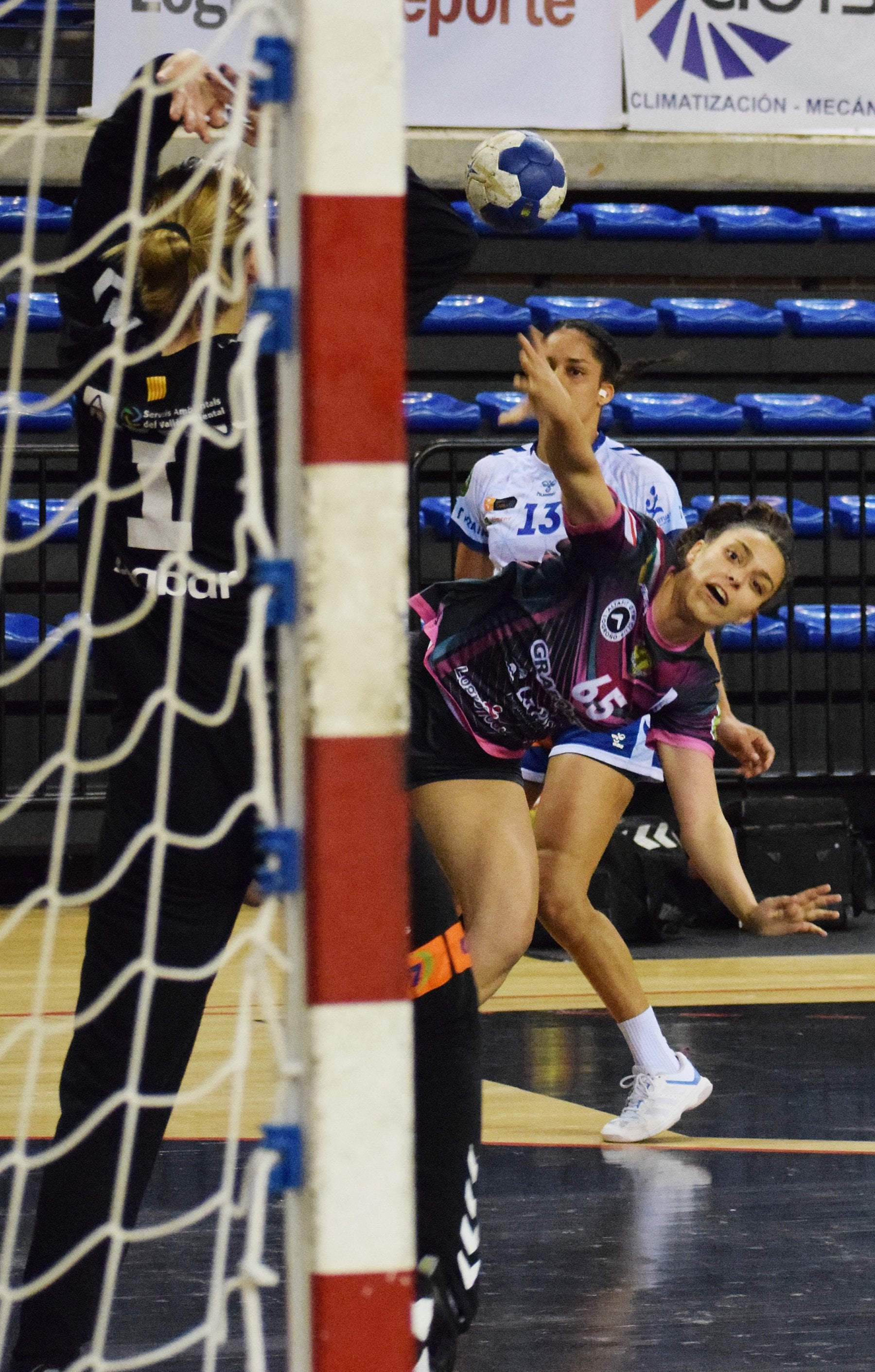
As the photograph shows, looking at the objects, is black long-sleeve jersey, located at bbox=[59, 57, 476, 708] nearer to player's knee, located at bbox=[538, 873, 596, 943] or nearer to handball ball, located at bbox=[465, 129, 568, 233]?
player's knee, located at bbox=[538, 873, 596, 943]

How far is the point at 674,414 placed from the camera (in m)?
8.45

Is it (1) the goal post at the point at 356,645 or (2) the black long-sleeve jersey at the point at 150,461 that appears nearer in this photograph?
(1) the goal post at the point at 356,645

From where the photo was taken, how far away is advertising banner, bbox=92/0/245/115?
8.04m

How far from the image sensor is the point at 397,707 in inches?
51.9

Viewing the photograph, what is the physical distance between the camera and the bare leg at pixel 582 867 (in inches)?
145

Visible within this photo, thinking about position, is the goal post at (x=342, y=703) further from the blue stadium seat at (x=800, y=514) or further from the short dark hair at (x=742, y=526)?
the blue stadium seat at (x=800, y=514)

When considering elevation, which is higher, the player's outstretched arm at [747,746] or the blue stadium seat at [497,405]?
the blue stadium seat at [497,405]

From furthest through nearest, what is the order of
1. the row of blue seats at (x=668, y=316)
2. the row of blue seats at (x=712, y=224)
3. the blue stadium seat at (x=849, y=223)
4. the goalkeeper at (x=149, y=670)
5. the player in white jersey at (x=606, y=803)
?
the blue stadium seat at (x=849, y=223) → the row of blue seats at (x=712, y=224) → the row of blue seats at (x=668, y=316) → the player in white jersey at (x=606, y=803) → the goalkeeper at (x=149, y=670)

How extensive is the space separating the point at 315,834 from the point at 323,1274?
32 centimetres

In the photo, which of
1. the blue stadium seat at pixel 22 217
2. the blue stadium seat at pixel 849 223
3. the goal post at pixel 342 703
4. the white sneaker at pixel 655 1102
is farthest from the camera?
the blue stadium seat at pixel 849 223

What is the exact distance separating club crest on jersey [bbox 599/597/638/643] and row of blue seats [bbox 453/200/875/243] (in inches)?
240

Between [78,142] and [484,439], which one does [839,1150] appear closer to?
[484,439]

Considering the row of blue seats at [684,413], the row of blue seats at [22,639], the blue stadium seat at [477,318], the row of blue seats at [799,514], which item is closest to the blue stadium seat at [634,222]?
the blue stadium seat at [477,318]

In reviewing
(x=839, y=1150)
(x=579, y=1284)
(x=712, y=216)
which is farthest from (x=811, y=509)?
(x=579, y=1284)
